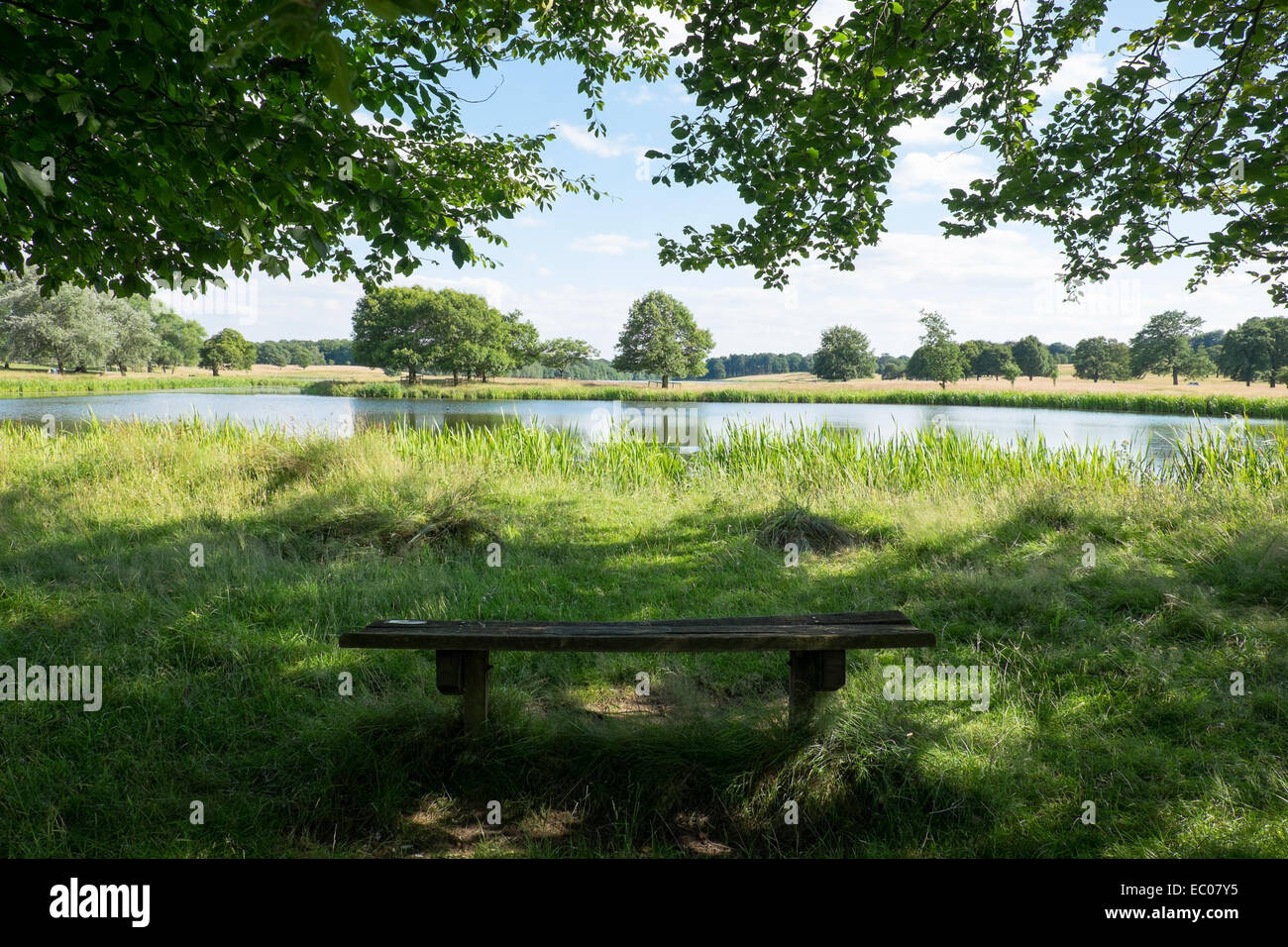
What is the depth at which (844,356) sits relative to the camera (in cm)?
7494

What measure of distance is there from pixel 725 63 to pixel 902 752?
17.2 ft

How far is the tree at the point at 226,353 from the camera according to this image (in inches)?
3123

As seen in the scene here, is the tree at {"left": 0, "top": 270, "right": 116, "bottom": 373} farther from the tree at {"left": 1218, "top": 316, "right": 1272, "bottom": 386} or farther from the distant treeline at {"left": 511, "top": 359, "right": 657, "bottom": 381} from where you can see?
the tree at {"left": 1218, "top": 316, "right": 1272, "bottom": 386}

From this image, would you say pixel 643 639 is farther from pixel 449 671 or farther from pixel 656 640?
pixel 449 671

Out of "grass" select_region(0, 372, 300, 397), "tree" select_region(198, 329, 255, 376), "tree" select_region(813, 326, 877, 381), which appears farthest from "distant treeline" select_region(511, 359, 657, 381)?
"tree" select_region(198, 329, 255, 376)

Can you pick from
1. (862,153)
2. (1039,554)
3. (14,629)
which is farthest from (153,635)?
(1039,554)

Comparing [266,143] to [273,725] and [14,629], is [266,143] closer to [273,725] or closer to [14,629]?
[273,725]

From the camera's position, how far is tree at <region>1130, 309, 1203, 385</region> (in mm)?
53719

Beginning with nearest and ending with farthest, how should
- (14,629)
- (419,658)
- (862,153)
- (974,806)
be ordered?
(974,806)
(419,658)
(14,629)
(862,153)

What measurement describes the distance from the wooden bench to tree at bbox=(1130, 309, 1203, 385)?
66.9m

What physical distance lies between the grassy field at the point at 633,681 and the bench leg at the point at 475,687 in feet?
0.36

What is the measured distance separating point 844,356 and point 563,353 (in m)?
32.0

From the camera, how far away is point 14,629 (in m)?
4.25

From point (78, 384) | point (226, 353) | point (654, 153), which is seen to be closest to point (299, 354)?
point (226, 353)
